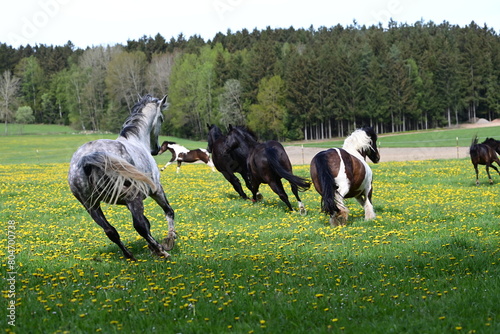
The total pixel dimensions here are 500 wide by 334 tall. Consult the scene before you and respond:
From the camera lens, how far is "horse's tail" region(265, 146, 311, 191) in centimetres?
1195

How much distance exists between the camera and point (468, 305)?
5.05 metres

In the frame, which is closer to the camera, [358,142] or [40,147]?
[358,142]

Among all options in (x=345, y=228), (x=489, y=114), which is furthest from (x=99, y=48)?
(x=345, y=228)

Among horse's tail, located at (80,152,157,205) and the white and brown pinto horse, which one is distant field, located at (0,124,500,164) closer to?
the white and brown pinto horse

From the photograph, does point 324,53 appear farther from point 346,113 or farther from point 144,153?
point 144,153

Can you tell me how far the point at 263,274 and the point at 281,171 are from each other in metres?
5.97

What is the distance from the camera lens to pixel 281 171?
12516mm

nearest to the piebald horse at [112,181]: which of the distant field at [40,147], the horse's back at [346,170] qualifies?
the horse's back at [346,170]

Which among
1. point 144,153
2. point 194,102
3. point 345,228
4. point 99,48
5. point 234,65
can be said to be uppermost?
point 99,48

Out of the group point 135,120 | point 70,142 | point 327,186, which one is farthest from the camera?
point 70,142

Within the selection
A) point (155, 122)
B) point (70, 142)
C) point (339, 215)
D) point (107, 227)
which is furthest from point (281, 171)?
point (70, 142)

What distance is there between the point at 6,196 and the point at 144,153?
10.9 metres

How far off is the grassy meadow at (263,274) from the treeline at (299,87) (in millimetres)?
71448

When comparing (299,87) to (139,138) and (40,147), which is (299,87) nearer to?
(40,147)
